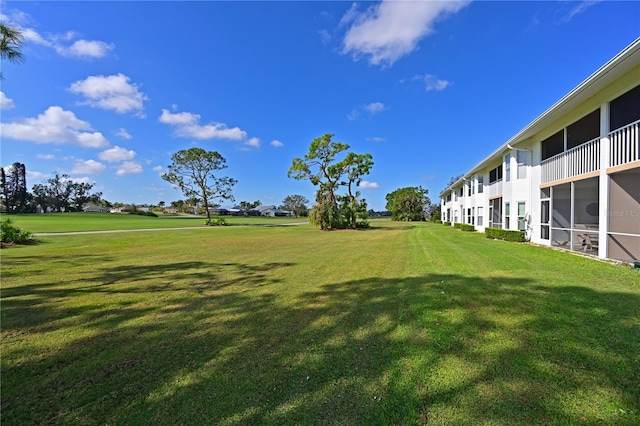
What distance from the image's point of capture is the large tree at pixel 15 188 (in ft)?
193

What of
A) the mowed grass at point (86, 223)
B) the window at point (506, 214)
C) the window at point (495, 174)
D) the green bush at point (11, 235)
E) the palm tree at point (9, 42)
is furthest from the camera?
the mowed grass at point (86, 223)

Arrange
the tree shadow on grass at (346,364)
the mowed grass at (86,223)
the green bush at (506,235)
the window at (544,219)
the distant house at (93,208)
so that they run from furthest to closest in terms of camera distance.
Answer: the distant house at (93,208) < the mowed grass at (86,223) < the green bush at (506,235) < the window at (544,219) < the tree shadow on grass at (346,364)

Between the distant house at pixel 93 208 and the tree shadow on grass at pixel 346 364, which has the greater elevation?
the distant house at pixel 93 208

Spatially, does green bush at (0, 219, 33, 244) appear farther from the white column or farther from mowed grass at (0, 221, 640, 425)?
the white column

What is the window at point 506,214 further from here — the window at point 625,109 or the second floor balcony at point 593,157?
the window at point 625,109

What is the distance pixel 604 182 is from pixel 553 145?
4958 mm

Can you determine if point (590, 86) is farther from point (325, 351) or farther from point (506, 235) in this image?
point (325, 351)

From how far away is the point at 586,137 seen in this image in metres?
10.8

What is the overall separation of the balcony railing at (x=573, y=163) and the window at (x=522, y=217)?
2.12 metres

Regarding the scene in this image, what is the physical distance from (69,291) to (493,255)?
11.3 meters

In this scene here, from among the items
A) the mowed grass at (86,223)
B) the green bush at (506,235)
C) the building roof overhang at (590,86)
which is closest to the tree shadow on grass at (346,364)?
the building roof overhang at (590,86)

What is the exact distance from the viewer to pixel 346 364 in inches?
115

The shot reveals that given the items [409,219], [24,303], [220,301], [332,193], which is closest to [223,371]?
[220,301]

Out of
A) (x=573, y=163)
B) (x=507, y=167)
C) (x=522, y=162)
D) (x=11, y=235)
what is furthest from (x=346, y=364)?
(x=11, y=235)
